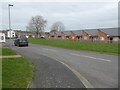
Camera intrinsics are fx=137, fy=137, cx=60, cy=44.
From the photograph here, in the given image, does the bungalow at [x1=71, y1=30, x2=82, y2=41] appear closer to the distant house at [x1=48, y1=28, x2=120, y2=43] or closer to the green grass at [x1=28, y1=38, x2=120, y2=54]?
the distant house at [x1=48, y1=28, x2=120, y2=43]

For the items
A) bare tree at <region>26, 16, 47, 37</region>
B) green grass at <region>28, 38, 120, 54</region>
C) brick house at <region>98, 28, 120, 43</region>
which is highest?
bare tree at <region>26, 16, 47, 37</region>

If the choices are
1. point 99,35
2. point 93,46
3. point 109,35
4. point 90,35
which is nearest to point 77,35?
point 90,35

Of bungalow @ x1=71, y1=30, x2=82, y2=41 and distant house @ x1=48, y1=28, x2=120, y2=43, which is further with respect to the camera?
bungalow @ x1=71, y1=30, x2=82, y2=41

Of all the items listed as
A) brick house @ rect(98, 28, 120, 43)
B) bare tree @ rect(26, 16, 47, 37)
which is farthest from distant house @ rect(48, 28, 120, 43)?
bare tree @ rect(26, 16, 47, 37)

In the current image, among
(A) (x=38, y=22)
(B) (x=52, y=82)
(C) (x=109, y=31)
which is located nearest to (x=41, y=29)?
(A) (x=38, y=22)

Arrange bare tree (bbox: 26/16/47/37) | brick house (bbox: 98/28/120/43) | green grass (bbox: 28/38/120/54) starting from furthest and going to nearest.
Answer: bare tree (bbox: 26/16/47/37) < brick house (bbox: 98/28/120/43) < green grass (bbox: 28/38/120/54)

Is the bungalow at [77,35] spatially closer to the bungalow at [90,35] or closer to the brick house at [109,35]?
the bungalow at [90,35]

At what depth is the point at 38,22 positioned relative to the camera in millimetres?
64688

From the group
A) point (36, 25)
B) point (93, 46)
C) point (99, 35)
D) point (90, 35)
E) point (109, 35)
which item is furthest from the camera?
point (36, 25)

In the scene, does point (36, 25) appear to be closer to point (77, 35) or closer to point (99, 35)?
point (77, 35)

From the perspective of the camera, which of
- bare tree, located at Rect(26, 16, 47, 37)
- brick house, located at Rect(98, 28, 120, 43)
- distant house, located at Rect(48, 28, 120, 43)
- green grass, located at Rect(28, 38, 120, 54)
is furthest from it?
bare tree, located at Rect(26, 16, 47, 37)

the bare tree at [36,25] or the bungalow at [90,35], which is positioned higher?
the bare tree at [36,25]

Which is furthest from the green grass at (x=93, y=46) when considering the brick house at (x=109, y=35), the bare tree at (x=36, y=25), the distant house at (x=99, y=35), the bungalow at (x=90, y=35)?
the bare tree at (x=36, y=25)

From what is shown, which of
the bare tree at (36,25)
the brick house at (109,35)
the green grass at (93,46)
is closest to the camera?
the green grass at (93,46)
